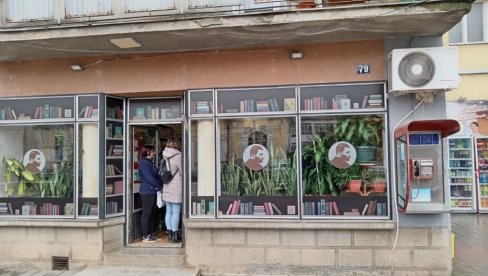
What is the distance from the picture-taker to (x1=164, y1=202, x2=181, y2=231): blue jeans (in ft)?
24.8

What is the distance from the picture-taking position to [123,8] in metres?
6.62

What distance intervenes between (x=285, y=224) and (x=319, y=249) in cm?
65

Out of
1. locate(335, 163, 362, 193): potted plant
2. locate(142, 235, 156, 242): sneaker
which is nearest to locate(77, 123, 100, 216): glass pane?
locate(142, 235, 156, 242): sneaker

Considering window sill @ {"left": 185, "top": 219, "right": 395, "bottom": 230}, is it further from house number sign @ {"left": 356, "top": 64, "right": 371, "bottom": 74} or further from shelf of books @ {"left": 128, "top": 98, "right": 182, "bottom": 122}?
house number sign @ {"left": 356, "top": 64, "right": 371, "bottom": 74}

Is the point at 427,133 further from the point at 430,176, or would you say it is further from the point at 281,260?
the point at 281,260

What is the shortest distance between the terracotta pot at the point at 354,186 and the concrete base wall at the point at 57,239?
4.07 metres

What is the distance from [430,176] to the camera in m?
6.25

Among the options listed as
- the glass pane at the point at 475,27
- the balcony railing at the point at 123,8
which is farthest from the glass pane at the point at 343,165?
the glass pane at the point at 475,27

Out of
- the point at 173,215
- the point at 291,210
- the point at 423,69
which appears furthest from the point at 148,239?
the point at 423,69

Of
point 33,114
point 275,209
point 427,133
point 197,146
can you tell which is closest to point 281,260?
point 275,209

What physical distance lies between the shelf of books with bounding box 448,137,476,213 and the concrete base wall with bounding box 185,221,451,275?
6.72 m

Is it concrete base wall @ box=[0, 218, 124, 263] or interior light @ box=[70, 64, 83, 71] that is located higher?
interior light @ box=[70, 64, 83, 71]

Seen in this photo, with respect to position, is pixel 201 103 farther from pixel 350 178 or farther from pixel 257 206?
pixel 350 178

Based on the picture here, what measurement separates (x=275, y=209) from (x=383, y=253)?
1779mm
